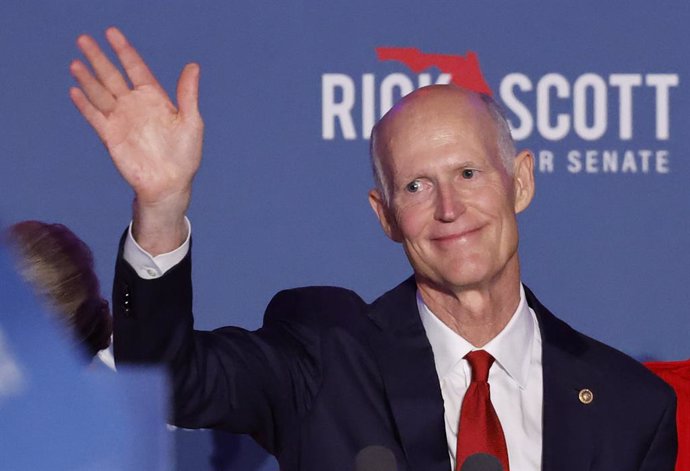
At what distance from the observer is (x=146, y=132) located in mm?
1629

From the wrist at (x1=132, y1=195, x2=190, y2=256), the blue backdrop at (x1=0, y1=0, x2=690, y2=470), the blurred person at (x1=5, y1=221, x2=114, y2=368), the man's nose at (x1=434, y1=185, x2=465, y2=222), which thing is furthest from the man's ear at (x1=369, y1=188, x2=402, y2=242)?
the blurred person at (x1=5, y1=221, x2=114, y2=368)

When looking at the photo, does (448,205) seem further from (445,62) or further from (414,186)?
(445,62)

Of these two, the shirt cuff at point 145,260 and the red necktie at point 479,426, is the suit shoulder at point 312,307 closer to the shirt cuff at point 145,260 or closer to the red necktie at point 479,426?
the red necktie at point 479,426

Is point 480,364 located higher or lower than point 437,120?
lower

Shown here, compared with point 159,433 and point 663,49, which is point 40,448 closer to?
point 159,433

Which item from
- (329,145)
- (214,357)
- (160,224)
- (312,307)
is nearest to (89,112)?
(160,224)

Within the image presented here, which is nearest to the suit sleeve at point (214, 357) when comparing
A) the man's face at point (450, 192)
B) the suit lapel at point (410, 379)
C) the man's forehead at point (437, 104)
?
→ the suit lapel at point (410, 379)

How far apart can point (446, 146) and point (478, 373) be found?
1.07 feet

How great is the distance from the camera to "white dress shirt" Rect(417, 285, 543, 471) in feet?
6.40

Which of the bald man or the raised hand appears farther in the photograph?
the bald man

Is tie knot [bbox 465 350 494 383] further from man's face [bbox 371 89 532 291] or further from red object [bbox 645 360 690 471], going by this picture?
red object [bbox 645 360 690 471]

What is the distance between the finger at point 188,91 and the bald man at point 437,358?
0.25m

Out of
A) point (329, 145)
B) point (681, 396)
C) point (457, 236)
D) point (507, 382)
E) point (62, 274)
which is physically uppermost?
point (329, 145)

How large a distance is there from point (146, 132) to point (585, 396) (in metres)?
0.76
